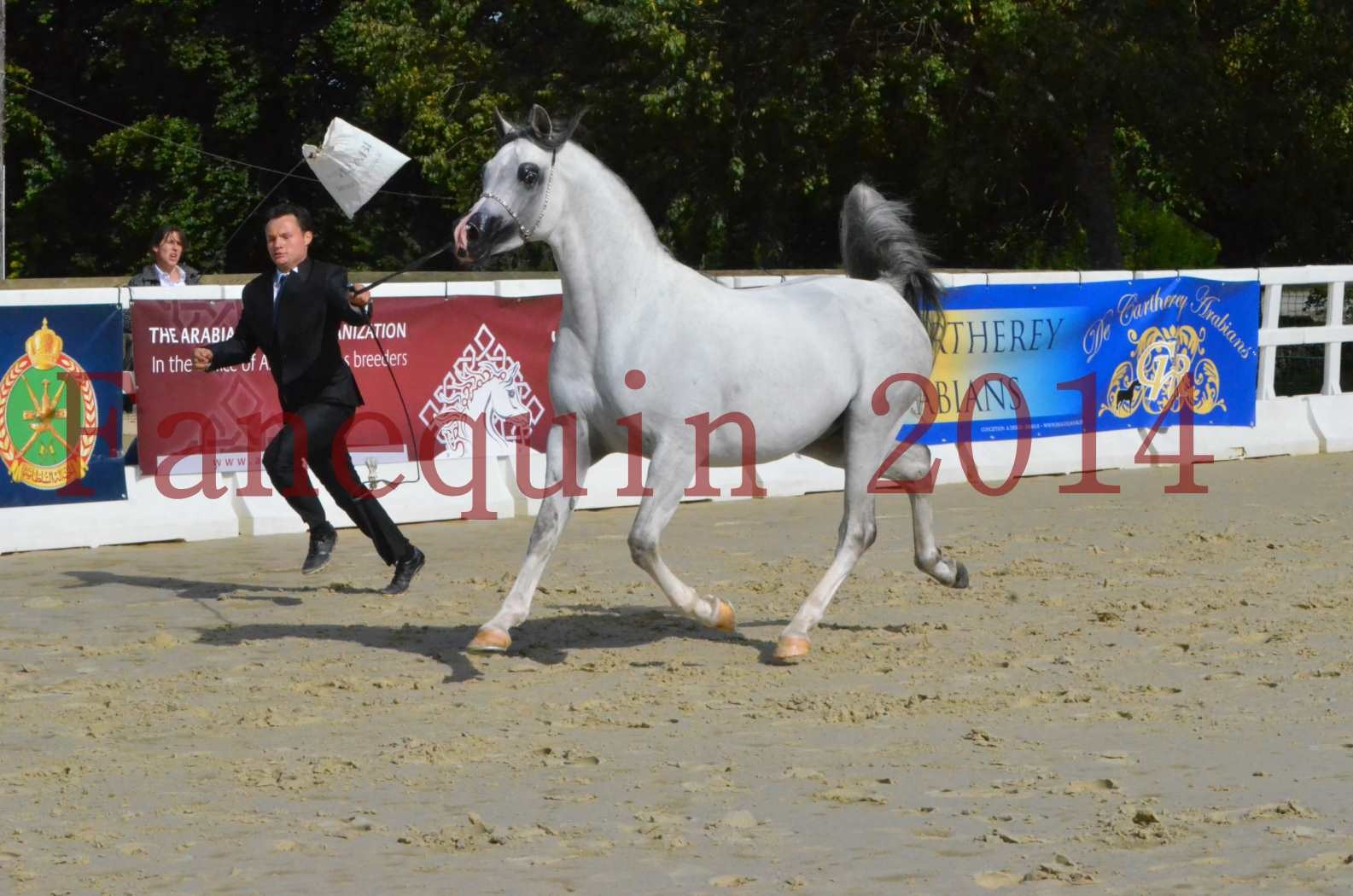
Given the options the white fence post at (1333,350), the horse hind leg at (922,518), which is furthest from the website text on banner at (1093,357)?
the horse hind leg at (922,518)

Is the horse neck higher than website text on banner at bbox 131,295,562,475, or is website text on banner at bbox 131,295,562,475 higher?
the horse neck

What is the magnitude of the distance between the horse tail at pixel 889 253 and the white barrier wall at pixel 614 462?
6.86 ft

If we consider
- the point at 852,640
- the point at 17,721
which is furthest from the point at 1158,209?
the point at 17,721

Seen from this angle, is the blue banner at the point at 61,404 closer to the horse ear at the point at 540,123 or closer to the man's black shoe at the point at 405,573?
the man's black shoe at the point at 405,573

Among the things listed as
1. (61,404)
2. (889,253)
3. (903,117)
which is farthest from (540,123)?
(903,117)

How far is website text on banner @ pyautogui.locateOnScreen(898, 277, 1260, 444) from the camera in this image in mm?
13758

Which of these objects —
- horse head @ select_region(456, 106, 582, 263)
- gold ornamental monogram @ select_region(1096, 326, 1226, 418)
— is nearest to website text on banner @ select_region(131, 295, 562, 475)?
horse head @ select_region(456, 106, 582, 263)

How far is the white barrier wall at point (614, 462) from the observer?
427 inches

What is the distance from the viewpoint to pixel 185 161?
39.4 m

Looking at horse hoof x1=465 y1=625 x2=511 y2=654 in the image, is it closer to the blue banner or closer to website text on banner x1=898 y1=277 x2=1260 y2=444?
the blue banner

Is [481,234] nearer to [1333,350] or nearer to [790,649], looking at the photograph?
[790,649]

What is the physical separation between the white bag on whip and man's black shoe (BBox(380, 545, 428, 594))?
8.04 ft

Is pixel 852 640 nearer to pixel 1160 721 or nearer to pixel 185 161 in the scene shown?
pixel 1160 721

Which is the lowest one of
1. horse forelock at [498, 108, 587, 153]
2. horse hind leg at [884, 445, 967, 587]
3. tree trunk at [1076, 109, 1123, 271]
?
horse hind leg at [884, 445, 967, 587]
